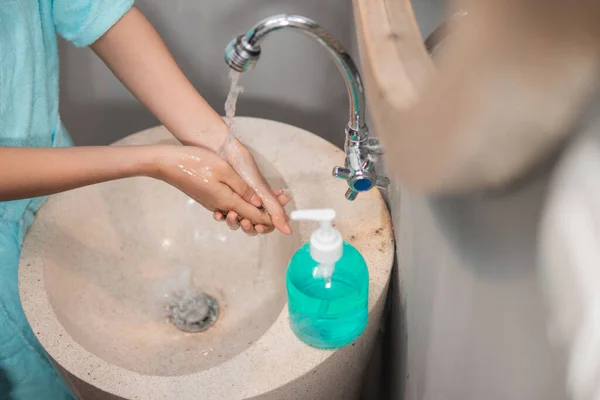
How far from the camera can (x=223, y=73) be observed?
1219 millimetres

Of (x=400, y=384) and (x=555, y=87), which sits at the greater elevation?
(x=555, y=87)

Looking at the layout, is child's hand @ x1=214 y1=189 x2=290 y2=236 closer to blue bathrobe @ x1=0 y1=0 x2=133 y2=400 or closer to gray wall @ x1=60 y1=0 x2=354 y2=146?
blue bathrobe @ x1=0 y1=0 x2=133 y2=400

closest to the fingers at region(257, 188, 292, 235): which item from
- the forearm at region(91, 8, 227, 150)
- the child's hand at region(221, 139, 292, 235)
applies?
the child's hand at region(221, 139, 292, 235)

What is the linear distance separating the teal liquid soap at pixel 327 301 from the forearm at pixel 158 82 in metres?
0.27

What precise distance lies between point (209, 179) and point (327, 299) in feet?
0.78

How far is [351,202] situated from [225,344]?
11.1 inches

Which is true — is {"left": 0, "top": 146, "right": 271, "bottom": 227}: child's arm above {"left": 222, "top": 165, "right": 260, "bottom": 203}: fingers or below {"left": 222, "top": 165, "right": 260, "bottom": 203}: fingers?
above

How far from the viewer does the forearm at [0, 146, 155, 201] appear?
67 cm

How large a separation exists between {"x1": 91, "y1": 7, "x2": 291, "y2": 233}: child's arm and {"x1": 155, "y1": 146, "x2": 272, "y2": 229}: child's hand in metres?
0.05

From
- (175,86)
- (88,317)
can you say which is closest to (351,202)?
(175,86)

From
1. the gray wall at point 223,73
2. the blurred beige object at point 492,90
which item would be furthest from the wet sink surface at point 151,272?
the blurred beige object at point 492,90

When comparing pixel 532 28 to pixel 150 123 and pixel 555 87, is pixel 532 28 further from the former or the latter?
pixel 150 123

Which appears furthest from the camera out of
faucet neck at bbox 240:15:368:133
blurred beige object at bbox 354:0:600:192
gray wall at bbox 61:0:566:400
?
faucet neck at bbox 240:15:368:133

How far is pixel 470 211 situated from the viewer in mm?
387
